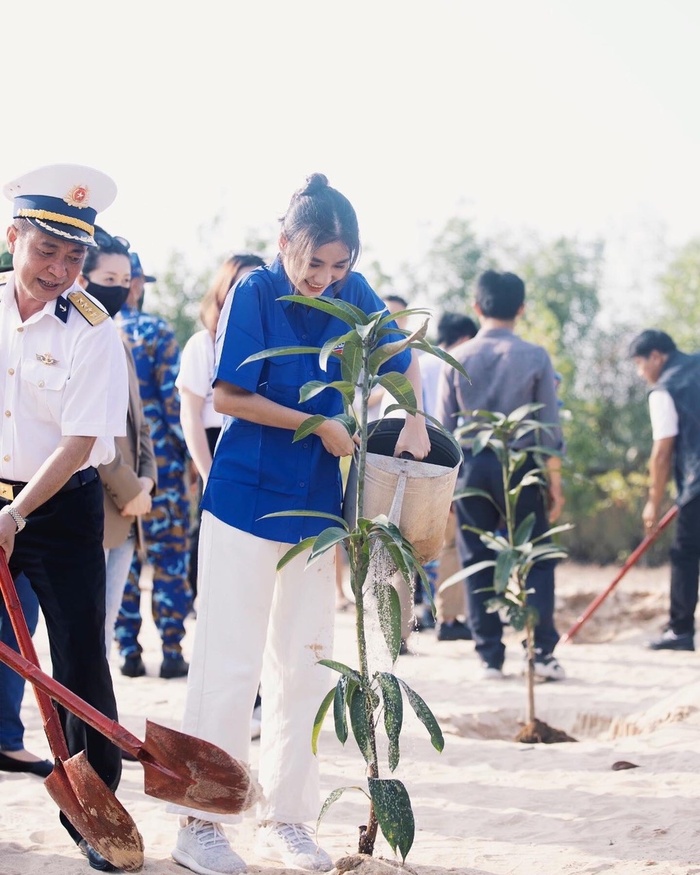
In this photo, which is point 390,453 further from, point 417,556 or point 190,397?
point 190,397

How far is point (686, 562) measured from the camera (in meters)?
6.61

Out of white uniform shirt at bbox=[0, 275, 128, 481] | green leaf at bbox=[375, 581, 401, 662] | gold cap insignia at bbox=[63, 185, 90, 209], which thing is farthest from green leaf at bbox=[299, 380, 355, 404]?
gold cap insignia at bbox=[63, 185, 90, 209]

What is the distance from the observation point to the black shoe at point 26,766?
Answer: 3777 mm

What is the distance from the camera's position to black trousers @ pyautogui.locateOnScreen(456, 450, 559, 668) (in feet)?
18.8

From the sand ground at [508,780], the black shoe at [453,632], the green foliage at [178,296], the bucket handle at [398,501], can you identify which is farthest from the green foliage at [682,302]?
the bucket handle at [398,501]

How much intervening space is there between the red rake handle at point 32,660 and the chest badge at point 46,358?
1.64 ft

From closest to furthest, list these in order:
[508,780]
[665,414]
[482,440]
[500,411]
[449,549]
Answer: [508,780]
[482,440]
[500,411]
[665,414]
[449,549]

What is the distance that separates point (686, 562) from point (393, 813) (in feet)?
14.4

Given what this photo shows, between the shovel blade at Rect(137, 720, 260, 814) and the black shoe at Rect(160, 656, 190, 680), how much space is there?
2.80 metres

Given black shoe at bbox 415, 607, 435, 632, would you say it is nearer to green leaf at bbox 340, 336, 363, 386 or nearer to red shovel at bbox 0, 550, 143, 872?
red shovel at bbox 0, 550, 143, 872

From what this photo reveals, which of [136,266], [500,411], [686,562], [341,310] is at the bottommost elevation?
[686,562]

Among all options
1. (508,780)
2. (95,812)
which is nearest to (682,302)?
(508,780)

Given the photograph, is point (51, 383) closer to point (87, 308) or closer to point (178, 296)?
point (87, 308)

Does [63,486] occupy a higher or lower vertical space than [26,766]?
higher
